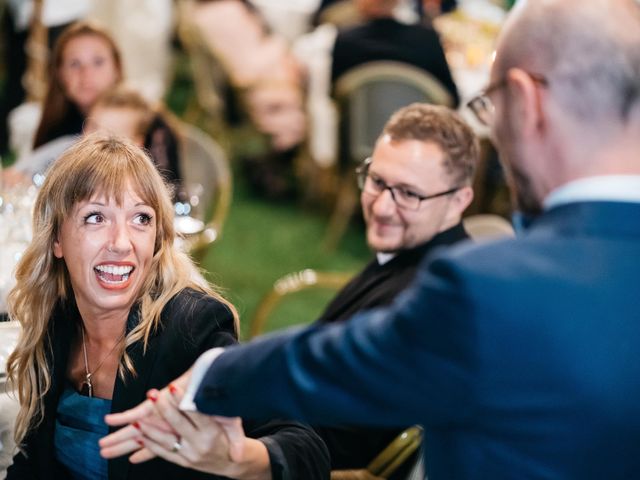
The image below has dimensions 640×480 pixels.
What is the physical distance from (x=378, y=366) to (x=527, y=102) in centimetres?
38

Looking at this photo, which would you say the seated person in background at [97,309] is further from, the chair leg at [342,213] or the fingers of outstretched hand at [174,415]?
the chair leg at [342,213]

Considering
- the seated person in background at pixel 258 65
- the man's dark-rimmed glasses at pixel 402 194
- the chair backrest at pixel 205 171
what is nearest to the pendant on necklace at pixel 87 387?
the man's dark-rimmed glasses at pixel 402 194

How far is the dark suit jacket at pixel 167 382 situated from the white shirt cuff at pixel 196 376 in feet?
1.24

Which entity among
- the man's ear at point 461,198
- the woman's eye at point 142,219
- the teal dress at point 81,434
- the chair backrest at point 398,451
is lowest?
the chair backrest at point 398,451

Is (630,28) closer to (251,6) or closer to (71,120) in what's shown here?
(71,120)

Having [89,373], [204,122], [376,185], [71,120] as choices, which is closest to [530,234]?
[89,373]

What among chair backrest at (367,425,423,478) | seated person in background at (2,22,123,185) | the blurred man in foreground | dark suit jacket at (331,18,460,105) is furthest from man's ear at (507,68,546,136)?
dark suit jacket at (331,18,460,105)

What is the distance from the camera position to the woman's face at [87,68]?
4.33 m

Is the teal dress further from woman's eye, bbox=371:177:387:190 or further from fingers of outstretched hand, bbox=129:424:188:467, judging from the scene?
woman's eye, bbox=371:177:387:190

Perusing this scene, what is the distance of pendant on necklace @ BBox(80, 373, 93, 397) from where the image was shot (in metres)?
2.14

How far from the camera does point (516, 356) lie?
1.19 m

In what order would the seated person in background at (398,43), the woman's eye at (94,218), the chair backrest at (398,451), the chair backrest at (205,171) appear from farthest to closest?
the seated person in background at (398,43) < the chair backrest at (205,171) < the chair backrest at (398,451) < the woman's eye at (94,218)

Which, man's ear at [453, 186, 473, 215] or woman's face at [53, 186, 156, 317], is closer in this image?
woman's face at [53, 186, 156, 317]

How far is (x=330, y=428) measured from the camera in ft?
8.23
